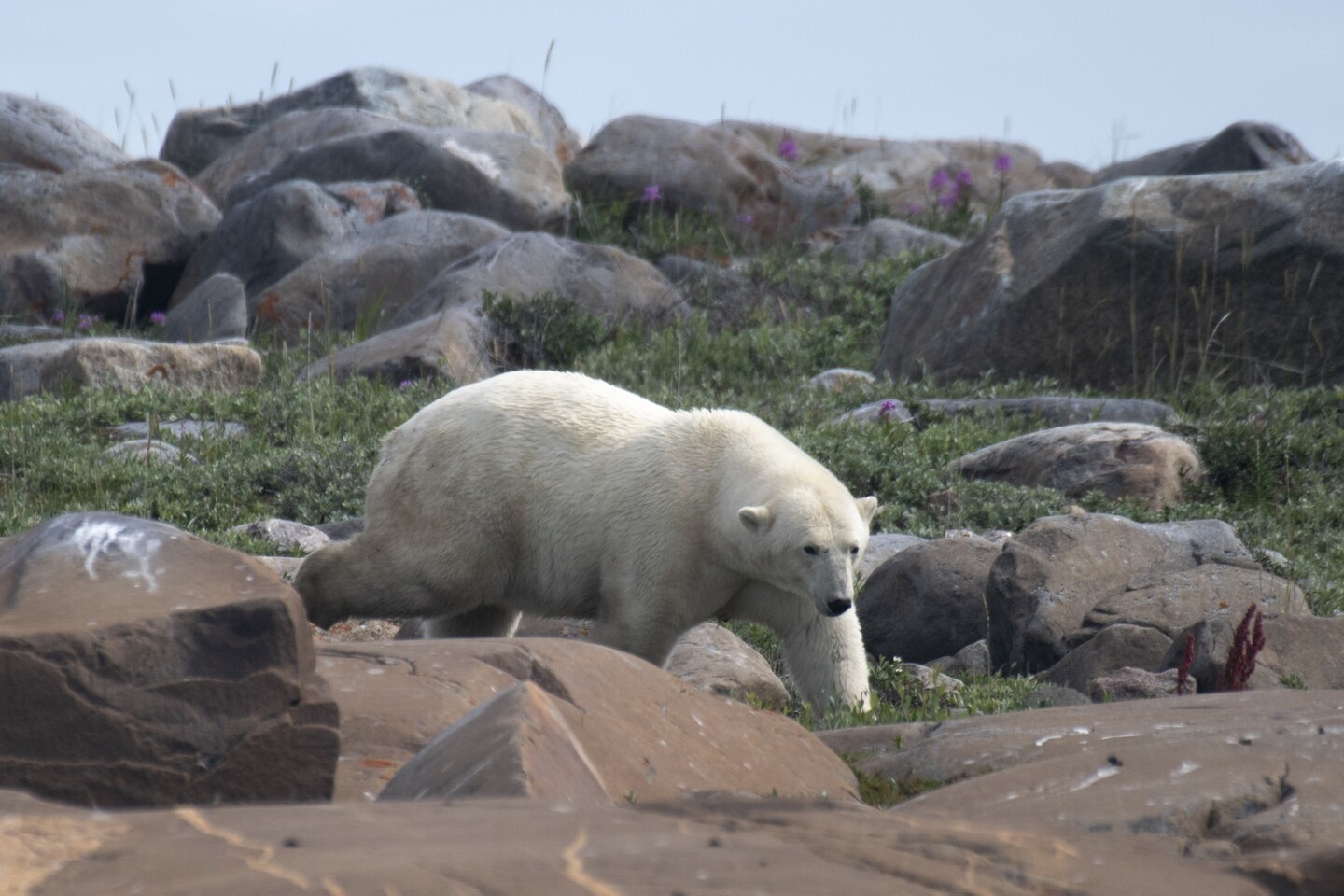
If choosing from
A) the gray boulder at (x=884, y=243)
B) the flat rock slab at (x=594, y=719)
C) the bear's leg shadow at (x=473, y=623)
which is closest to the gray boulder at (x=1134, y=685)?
the flat rock slab at (x=594, y=719)

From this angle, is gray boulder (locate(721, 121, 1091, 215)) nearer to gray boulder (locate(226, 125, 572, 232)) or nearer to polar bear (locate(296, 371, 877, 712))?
gray boulder (locate(226, 125, 572, 232))

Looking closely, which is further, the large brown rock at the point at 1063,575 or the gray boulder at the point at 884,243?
the gray boulder at the point at 884,243

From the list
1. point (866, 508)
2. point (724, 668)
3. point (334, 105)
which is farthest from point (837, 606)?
point (334, 105)

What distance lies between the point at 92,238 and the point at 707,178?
6938 mm

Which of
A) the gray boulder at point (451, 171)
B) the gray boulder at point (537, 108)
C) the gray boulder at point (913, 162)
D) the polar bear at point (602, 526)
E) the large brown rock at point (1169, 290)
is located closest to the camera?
the polar bear at point (602, 526)

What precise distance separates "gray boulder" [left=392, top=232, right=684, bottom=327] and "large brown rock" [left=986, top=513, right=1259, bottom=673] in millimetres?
6702

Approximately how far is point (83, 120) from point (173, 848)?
19018mm

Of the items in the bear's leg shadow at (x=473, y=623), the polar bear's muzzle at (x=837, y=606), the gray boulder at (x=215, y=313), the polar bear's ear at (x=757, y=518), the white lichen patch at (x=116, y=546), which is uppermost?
the white lichen patch at (x=116, y=546)

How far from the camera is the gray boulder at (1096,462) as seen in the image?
8602mm

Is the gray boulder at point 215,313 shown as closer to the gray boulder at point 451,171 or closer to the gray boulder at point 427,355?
the gray boulder at point 427,355

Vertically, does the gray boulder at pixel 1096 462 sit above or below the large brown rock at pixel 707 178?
below

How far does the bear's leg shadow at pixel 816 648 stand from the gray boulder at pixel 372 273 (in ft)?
28.3

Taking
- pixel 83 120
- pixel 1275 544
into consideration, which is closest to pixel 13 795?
pixel 1275 544

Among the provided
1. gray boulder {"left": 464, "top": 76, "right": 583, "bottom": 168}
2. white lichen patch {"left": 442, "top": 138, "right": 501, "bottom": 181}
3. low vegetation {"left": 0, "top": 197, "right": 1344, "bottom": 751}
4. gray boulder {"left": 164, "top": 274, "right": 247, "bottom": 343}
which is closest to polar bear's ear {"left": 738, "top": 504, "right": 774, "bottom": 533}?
low vegetation {"left": 0, "top": 197, "right": 1344, "bottom": 751}
